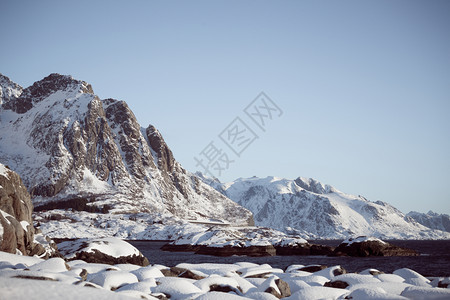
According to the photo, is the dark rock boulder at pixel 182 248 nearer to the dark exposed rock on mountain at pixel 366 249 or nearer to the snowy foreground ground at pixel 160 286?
the dark exposed rock on mountain at pixel 366 249

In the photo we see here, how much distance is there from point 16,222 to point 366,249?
3636 inches

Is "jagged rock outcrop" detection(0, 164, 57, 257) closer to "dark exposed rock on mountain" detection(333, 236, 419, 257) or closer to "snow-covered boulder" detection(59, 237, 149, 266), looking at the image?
"snow-covered boulder" detection(59, 237, 149, 266)

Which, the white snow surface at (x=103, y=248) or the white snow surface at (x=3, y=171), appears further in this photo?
the white snow surface at (x=103, y=248)

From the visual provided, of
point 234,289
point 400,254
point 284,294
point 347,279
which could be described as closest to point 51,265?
point 234,289

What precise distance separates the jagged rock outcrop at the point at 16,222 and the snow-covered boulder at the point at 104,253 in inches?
170

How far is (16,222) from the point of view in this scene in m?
39.2

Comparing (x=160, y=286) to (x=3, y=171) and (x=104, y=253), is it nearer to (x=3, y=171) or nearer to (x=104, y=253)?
(x=3, y=171)

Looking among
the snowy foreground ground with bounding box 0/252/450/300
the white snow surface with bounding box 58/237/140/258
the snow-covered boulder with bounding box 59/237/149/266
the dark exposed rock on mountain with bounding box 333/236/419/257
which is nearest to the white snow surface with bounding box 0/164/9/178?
the snow-covered boulder with bounding box 59/237/149/266

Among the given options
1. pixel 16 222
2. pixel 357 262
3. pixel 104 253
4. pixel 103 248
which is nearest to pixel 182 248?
pixel 357 262

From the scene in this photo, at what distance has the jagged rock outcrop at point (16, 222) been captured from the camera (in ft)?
117

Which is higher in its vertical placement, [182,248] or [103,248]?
[103,248]

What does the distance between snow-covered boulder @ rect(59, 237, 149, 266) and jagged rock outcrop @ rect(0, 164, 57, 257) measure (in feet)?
14.2

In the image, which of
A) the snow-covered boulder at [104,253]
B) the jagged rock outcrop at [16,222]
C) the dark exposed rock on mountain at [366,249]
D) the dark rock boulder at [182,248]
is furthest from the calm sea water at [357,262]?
the dark rock boulder at [182,248]

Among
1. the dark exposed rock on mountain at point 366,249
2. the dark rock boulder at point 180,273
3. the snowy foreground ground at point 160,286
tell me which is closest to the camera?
the snowy foreground ground at point 160,286
